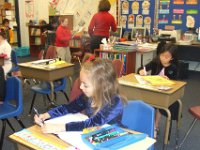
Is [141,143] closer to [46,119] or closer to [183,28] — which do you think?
[46,119]

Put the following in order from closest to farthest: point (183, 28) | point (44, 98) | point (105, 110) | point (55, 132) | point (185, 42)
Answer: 1. point (55, 132)
2. point (105, 110)
3. point (44, 98)
4. point (185, 42)
5. point (183, 28)

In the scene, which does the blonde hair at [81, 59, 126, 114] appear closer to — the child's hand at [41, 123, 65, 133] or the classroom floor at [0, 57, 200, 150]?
the child's hand at [41, 123, 65, 133]

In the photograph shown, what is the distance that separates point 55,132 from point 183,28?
4908mm

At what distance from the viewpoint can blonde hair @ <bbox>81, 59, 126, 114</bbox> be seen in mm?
1533

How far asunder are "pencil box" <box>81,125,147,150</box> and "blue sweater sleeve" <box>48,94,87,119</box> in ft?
1.32

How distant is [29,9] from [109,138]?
24.7 feet

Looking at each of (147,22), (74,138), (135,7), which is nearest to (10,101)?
(74,138)

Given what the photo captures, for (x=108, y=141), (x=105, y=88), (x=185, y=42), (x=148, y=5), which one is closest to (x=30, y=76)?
(x=105, y=88)

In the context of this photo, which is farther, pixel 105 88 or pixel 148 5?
pixel 148 5

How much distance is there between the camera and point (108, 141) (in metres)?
1.22

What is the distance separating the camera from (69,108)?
1.71 meters

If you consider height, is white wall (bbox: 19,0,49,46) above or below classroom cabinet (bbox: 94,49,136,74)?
above

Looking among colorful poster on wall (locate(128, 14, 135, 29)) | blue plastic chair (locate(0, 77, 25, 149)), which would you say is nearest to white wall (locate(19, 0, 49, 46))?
colorful poster on wall (locate(128, 14, 135, 29))

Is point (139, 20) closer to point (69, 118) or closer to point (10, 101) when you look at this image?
point (10, 101)
